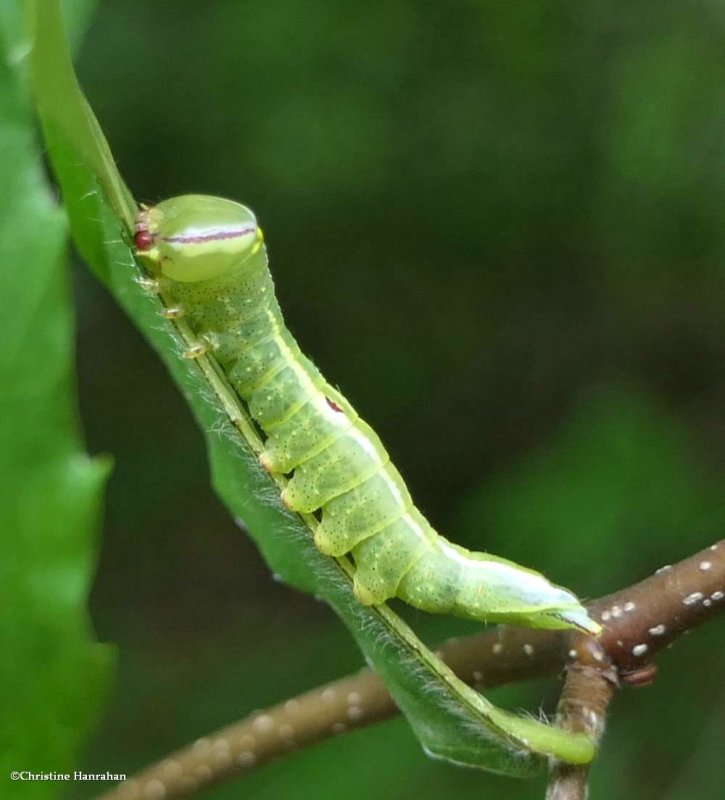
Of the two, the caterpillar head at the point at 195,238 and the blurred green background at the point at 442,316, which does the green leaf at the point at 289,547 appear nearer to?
the caterpillar head at the point at 195,238

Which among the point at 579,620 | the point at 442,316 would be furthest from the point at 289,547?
the point at 442,316

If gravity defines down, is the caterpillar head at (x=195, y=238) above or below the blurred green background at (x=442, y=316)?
above

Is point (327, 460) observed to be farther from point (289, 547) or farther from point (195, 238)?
point (195, 238)

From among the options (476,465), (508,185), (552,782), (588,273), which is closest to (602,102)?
(508,185)

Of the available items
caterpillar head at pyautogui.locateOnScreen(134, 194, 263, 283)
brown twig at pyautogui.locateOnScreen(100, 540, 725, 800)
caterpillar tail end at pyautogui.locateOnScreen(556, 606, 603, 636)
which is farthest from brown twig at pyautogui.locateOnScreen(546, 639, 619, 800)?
caterpillar head at pyautogui.locateOnScreen(134, 194, 263, 283)

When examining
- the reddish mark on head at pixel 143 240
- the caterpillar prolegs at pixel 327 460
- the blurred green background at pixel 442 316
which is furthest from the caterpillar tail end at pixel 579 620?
the blurred green background at pixel 442 316

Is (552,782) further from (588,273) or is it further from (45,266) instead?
(588,273)

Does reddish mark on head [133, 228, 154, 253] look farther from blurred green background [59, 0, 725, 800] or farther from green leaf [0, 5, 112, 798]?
blurred green background [59, 0, 725, 800]
